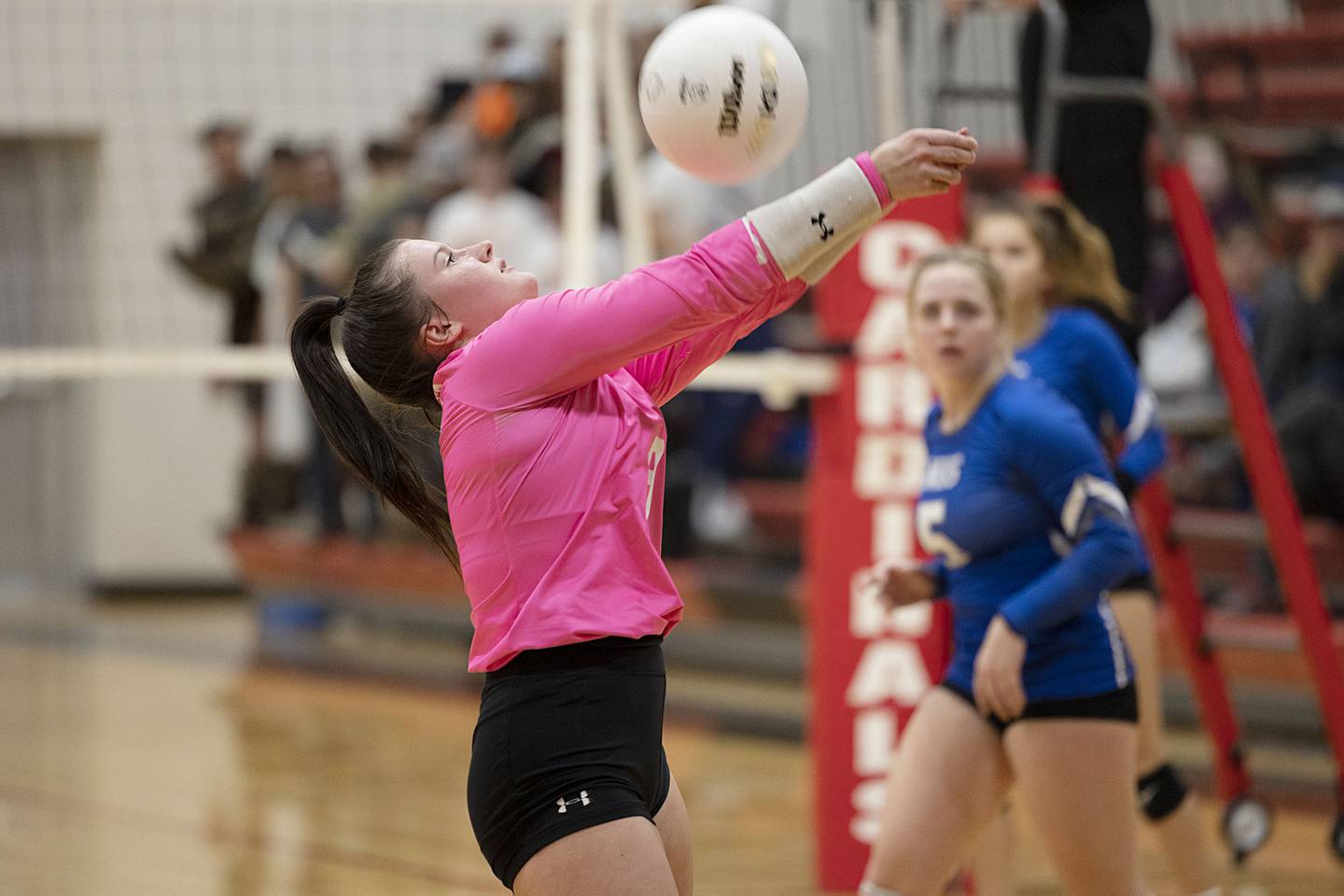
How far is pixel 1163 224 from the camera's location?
8391 mm

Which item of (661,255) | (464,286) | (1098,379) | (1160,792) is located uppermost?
(464,286)

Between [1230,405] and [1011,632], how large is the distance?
6.17 feet

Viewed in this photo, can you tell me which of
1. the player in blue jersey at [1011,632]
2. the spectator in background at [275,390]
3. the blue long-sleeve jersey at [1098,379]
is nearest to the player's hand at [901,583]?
the player in blue jersey at [1011,632]

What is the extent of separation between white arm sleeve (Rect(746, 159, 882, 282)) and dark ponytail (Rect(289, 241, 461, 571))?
0.51 metres

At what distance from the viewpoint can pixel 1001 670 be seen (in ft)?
9.96

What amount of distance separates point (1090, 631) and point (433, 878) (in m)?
2.28

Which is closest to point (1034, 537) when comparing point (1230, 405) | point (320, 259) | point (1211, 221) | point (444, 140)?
point (1230, 405)

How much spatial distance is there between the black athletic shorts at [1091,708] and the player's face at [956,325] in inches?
25.3

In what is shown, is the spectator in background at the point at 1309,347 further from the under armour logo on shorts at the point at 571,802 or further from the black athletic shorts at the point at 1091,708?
the under armour logo on shorts at the point at 571,802

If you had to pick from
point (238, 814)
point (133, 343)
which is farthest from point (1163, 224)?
point (133, 343)

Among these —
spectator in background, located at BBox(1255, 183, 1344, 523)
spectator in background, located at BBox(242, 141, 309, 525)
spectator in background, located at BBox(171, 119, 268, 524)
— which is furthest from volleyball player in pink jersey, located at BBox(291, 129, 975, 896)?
spectator in background, located at BBox(171, 119, 268, 524)

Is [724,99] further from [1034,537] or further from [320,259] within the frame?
[320,259]

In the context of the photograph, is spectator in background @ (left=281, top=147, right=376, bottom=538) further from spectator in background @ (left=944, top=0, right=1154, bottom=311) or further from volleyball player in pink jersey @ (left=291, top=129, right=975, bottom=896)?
volleyball player in pink jersey @ (left=291, top=129, right=975, bottom=896)

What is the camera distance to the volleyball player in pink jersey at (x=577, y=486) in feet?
7.00
